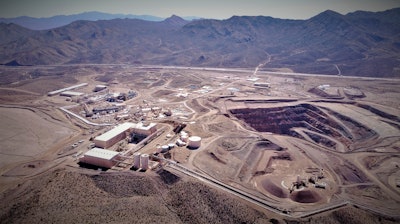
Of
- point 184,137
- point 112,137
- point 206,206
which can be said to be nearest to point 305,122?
point 184,137

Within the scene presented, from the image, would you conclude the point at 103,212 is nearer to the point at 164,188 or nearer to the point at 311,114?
the point at 164,188

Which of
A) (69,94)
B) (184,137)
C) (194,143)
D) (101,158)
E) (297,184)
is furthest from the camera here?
(69,94)

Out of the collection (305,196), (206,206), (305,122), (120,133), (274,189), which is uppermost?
(120,133)

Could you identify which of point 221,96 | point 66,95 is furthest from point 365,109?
point 66,95

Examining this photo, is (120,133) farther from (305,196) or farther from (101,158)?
(305,196)

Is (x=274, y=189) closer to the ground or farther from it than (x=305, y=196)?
closer to the ground
